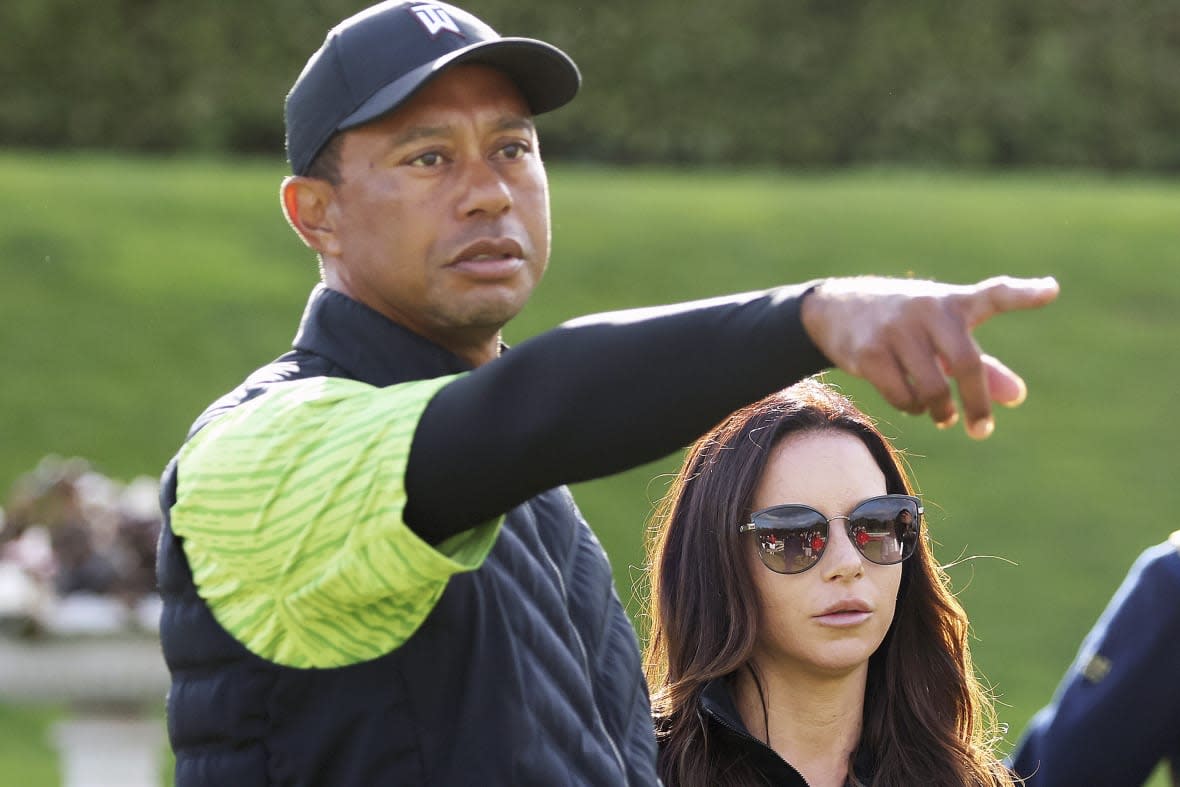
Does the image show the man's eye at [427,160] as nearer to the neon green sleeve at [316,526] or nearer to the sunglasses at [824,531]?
the neon green sleeve at [316,526]

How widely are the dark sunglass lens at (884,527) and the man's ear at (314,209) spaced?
1.02 meters

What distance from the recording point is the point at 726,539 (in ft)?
10.1

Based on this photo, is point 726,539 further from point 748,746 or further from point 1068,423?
point 1068,423

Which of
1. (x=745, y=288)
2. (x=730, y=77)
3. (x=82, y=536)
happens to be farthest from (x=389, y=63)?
(x=730, y=77)

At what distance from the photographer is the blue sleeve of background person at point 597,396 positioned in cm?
172

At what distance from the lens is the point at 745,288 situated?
11703mm

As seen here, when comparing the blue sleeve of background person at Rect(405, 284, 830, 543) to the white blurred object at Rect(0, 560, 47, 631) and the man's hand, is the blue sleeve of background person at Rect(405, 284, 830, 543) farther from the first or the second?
the white blurred object at Rect(0, 560, 47, 631)

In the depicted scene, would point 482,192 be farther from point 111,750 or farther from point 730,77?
point 730,77

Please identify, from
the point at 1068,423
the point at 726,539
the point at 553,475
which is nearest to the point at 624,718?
the point at 553,475

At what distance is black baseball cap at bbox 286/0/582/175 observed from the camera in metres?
2.22

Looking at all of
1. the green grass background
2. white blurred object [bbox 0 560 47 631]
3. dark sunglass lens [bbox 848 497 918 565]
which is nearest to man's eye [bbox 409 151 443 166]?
dark sunglass lens [bbox 848 497 918 565]

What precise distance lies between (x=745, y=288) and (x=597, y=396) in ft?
32.9

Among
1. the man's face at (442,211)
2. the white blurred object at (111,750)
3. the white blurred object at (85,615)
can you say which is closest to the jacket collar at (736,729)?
the man's face at (442,211)

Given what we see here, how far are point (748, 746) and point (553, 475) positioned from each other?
4.28 ft
